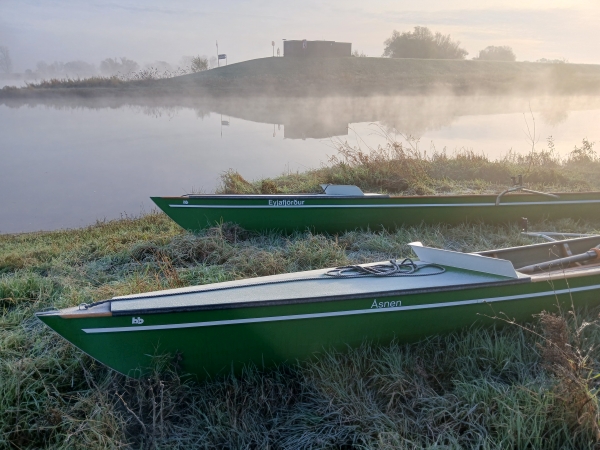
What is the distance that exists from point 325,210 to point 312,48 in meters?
42.0

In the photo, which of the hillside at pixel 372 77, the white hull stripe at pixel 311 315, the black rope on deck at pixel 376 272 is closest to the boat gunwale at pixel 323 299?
the white hull stripe at pixel 311 315

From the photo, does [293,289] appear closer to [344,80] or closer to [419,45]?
[344,80]

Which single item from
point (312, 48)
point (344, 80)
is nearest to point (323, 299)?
point (344, 80)

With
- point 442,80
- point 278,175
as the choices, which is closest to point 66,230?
point 278,175

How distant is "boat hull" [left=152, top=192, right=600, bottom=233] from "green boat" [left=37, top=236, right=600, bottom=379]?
258 centimetres

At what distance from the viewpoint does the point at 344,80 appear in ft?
129

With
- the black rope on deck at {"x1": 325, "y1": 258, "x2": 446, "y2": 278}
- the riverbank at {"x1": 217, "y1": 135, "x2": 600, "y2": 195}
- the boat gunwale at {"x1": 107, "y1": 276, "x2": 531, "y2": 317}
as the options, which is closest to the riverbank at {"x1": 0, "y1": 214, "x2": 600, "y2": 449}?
the boat gunwale at {"x1": 107, "y1": 276, "x2": 531, "y2": 317}

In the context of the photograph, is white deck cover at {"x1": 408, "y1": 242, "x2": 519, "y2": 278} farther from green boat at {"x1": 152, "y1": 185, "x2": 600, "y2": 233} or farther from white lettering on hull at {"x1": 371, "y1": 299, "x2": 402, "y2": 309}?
green boat at {"x1": 152, "y1": 185, "x2": 600, "y2": 233}

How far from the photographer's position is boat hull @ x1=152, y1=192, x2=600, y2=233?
276 inches

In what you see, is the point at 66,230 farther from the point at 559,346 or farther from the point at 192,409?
the point at 559,346

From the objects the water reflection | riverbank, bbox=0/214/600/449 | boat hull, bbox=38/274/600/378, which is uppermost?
the water reflection

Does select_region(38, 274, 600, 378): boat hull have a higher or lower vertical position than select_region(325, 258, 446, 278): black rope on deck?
lower

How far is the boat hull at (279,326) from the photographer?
3.53 meters

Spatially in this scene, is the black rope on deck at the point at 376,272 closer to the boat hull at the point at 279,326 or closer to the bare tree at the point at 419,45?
the boat hull at the point at 279,326
